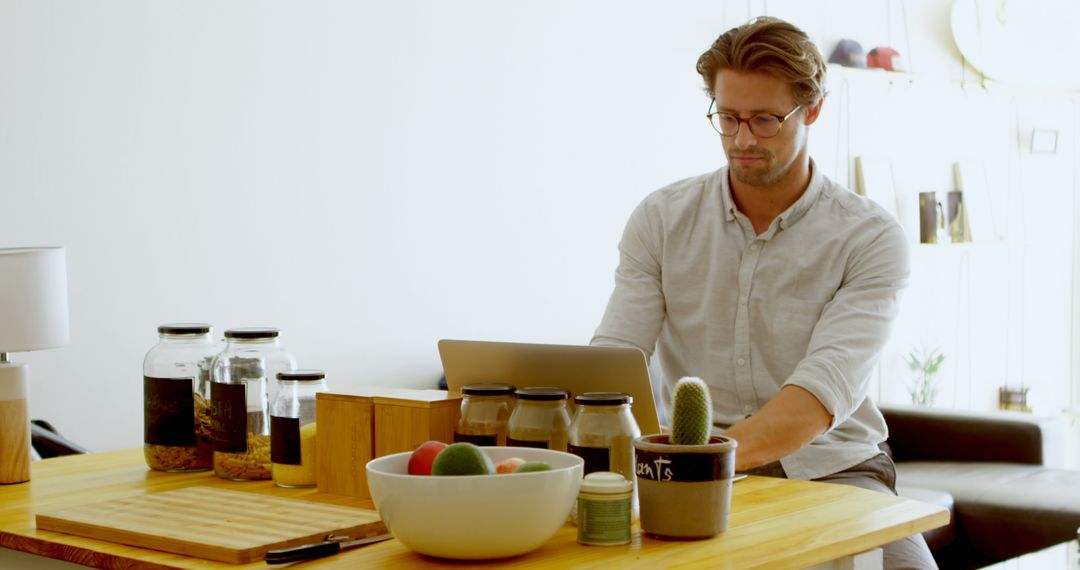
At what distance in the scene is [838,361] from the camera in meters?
2.04

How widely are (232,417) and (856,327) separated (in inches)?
42.1

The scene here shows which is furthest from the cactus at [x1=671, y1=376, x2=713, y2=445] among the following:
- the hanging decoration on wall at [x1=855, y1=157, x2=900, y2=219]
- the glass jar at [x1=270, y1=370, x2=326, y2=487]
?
the hanging decoration on wall at [x1=855, y1=157, x2=900, y2=219]

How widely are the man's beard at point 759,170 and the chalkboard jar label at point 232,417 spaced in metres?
1.02

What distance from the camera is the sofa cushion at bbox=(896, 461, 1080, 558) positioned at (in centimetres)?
338

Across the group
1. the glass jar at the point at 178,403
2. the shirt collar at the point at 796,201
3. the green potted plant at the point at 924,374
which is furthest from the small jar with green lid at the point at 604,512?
the green potted plant at the point at 924,374

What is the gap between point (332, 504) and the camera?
161 cm

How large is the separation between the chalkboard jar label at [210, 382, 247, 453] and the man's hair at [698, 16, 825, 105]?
1075 mm

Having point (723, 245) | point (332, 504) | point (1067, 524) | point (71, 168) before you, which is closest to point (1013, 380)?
point (1067, 524)

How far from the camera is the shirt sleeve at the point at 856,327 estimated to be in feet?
6.57

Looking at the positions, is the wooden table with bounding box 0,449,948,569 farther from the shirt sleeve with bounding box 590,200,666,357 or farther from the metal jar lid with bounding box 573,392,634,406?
the shirt sleeve with bounding box 590,200,666,357

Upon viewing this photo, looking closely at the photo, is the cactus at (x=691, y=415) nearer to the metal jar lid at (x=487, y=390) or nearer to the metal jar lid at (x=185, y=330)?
the metal jar lid at (x=487, y=390)

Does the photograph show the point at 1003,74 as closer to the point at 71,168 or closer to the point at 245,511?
the point at 71,168

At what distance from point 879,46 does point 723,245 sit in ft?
11.9

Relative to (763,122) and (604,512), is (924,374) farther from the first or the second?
(604,512)
